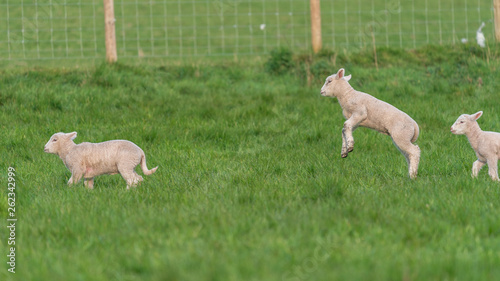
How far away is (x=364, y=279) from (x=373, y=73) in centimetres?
893

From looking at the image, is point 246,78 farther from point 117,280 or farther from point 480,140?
point 117,280

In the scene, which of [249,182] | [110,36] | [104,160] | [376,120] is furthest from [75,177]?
[110,36]

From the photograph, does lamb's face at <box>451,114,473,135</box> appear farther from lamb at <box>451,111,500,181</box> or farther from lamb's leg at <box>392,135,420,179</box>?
lamb's leg at <box>392,135,420,179</box>

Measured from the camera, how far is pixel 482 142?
5.25 meters

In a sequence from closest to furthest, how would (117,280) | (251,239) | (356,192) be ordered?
(117,280) < (251,239) < (356,192)

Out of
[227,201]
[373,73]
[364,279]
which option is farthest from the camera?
[373,73]

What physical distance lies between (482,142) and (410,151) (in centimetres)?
65

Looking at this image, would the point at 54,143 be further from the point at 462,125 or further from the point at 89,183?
the point at 462,125

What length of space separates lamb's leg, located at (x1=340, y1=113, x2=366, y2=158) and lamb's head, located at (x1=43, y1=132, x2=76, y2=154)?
101 inches

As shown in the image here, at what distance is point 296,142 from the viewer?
7.83 m

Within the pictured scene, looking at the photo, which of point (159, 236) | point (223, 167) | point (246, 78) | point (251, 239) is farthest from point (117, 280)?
point (246, 78)

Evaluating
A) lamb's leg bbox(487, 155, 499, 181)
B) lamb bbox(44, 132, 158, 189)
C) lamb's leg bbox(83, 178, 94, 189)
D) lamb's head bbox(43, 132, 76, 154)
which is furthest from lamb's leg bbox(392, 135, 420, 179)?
lamb's head bbox(43, 132, 76, 154)

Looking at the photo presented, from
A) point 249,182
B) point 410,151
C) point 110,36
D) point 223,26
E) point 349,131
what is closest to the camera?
point 349,131

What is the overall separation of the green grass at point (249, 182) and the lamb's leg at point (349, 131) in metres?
0.33
